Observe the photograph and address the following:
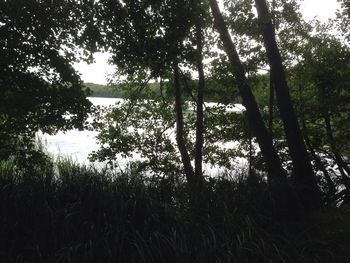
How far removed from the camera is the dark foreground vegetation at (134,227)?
4.00 m

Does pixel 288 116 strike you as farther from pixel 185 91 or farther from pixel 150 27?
pixel 150 27

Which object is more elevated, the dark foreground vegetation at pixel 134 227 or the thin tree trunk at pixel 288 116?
the thin tree trunk at pixel 288 116

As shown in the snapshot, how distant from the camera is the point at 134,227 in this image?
180 inches

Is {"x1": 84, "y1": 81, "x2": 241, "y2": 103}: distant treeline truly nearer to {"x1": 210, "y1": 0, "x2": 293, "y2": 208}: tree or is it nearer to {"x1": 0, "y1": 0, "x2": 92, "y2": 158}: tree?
{"x1": 210, "y1": 0, "x2": 293, "y2": 208}: tree

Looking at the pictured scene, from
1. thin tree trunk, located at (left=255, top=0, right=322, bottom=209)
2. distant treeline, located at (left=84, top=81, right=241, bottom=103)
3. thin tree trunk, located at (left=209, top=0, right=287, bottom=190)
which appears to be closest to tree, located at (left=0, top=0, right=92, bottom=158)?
distant treeline, located at (left=84, top=81, right=241, bottom=103)

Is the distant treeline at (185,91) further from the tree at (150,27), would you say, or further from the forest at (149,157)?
the tree at (150,27)

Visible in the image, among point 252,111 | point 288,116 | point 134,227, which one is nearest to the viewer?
point 134,227

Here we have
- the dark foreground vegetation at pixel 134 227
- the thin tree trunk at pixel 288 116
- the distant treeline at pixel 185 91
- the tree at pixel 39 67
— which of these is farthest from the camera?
the distant treeline at pixel 185 91

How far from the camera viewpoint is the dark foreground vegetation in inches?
157

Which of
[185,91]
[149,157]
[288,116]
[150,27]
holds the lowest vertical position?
[149,157]

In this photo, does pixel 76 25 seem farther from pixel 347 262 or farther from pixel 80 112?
pixel 347 262

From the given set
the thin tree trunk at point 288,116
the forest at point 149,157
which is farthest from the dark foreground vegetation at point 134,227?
the thin tree trunk at point 288,116

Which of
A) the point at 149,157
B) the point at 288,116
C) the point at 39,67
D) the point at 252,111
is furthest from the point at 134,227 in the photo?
the point at 149,157

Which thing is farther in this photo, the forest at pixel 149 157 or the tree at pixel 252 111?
the tree at pixel 252 111
